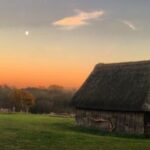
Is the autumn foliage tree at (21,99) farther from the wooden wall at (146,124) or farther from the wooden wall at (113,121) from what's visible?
the wooden wall at (146,124)

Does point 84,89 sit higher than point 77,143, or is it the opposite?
point 84,89

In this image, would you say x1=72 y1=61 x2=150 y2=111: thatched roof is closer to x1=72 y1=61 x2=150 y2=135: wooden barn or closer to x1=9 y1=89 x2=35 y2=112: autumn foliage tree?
x1=72 y1=61 x2=150 y2=135: wooden barn

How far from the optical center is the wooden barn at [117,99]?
35.1m

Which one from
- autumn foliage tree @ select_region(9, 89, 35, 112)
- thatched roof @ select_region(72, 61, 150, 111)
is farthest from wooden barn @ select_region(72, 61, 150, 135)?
autumn foliage tree @ select_region(9, 89, 35, 112)

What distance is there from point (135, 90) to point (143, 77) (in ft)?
5.44

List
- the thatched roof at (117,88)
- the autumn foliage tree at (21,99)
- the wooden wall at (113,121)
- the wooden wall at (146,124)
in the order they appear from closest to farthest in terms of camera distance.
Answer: the wooden wall at (146,124) → the wooden wall at (113,121) → the thatched roof at (117,88) → the autumn foliage tree at (21,99)

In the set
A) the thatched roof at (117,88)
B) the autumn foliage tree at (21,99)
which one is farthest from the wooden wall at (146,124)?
the autumn foliage tree at (21,99)

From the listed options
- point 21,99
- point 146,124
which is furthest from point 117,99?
point 21,99

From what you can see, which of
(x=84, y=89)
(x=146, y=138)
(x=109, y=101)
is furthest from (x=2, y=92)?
(x=146, y=138)

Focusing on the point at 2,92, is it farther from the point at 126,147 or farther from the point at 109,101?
the point at 126,147

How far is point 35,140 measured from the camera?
91.8ft

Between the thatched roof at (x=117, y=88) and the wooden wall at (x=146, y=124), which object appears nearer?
the wooden wall at (x=146, y=124)

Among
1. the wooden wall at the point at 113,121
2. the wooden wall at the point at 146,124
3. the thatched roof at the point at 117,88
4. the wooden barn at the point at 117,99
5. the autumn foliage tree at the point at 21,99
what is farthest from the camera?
the autumn foliage tree at the point at 21,99

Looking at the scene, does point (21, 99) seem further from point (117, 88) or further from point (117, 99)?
point (117, 99)
